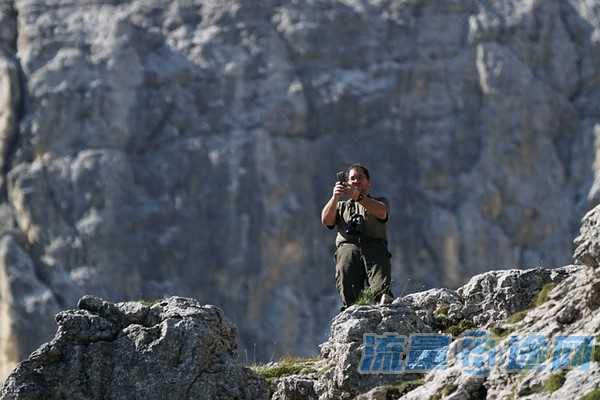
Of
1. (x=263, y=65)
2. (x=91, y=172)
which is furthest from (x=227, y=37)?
(x=91, y=172)

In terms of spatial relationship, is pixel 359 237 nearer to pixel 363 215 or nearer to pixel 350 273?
pixel 363 215

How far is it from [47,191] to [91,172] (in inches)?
74.7

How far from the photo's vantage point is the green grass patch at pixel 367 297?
47.2ft

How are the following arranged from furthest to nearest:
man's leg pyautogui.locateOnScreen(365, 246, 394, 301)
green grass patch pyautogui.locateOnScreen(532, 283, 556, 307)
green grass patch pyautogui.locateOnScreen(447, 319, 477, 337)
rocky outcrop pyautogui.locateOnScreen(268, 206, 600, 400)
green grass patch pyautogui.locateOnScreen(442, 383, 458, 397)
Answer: man's leg pyautogui.locateOnScreen(365, 246, 394, 301) < green grass patch pyautogui.locateOnScreen(447, 319, 477, 337) < green grass patch pyautogui.locateOnScreen(532, 283, 556, 307) < green grass patch pyautogui.locateOnScreen(442, 383, 458, 397) < rocky outcrop pyautogui.locateOnScreen(268, 206, 600, 400)

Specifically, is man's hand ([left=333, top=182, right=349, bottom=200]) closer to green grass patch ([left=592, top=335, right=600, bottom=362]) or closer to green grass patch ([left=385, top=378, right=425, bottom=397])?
green grass patch ([left=385, top=378, right=425, bottom=397])

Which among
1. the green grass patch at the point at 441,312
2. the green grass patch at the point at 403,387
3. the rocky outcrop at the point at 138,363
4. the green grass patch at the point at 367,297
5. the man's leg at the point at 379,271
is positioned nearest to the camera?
the green grass patch at the point at 403,387

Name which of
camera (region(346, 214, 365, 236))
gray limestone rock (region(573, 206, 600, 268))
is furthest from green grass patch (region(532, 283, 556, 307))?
camera (region(346, 214, 365, 236))

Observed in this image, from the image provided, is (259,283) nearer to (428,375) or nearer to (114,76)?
(114,76)

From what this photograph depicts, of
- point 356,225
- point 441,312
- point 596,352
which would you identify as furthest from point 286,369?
point 596,352

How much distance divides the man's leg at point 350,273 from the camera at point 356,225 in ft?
0.43

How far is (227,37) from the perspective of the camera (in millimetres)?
79625

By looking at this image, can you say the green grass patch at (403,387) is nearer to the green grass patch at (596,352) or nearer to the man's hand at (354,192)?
the green grass patch at (596,352)

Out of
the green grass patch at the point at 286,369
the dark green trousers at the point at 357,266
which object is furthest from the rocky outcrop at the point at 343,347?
the dark green trousers at the point at 357,266

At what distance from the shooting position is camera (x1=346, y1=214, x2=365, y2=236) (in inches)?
618
